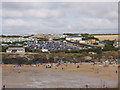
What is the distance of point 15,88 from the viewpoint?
42.6ft

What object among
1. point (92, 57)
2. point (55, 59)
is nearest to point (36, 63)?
point (55, 59)

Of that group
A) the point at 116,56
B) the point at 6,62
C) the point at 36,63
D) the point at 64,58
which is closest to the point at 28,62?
the point at 36,63

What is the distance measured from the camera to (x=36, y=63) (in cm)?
2847

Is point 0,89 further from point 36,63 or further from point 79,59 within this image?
point 79,59

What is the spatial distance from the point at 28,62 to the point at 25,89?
1631 centimetres

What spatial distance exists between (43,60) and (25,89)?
1688 centimetres

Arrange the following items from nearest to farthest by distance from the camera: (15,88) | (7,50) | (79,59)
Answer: (15,88)
(79,59)
(7,50)

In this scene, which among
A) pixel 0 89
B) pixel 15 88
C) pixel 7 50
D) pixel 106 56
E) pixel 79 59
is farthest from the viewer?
pixel 7 50

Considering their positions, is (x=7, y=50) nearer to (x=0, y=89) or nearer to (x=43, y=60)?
(x=43, y=60)

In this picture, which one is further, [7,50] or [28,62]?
[7,50]

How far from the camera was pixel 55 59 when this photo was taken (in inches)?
1214

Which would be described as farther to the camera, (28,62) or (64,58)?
(64,58)

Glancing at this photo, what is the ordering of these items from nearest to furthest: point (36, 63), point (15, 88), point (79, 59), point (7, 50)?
point (15, 88), point (36, 63), point (79, 59), point (7, 50)

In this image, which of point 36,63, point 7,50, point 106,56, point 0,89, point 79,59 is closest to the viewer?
point 0,89
